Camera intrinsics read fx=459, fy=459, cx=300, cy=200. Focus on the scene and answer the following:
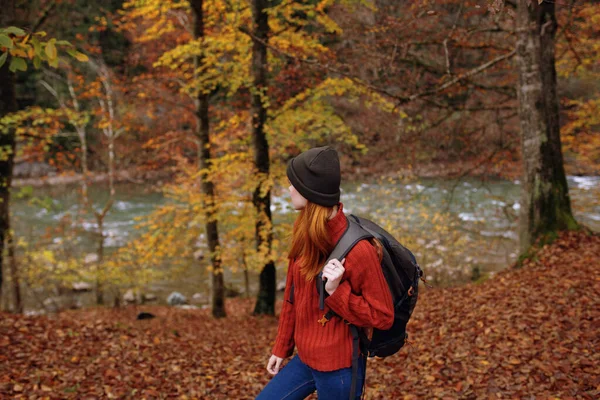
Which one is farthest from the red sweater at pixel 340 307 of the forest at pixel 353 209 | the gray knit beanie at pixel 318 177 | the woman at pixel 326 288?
the forest at pixel 353 209

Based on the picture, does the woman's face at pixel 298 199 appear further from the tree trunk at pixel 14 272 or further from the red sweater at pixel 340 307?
the tree trunk at pixel 14 272

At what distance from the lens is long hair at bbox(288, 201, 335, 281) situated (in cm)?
236

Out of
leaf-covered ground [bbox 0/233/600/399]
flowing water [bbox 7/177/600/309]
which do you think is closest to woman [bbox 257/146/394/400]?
leaf-covered ground [bbox 0/233/600/399]

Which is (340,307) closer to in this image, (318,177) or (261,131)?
(318,177)

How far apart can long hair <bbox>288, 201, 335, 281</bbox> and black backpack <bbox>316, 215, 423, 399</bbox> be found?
6 centimetres

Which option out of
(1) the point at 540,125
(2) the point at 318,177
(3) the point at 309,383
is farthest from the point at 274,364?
(1) the point at 540,125

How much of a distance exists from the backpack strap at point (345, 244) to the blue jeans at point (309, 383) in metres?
0.40

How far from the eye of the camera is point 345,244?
91.1 inches

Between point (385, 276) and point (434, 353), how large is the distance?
13.2ft

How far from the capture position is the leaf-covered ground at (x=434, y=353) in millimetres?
4660

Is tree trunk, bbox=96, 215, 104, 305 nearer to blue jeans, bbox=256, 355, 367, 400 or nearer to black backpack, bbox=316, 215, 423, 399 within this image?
blue jeans, bbox=256, 355, 367, 400

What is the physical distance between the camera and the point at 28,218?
2284cm

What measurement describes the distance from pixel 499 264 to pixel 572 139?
6256 millimetres

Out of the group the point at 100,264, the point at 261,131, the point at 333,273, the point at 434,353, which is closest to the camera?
the point at 333,273
